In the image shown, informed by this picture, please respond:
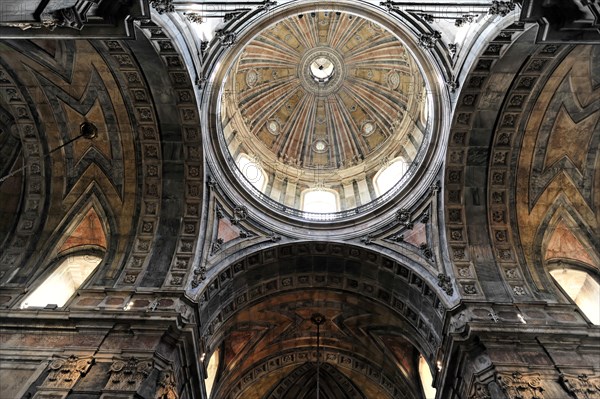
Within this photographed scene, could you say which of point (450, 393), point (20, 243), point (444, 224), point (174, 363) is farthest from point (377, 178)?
point (20, 243)

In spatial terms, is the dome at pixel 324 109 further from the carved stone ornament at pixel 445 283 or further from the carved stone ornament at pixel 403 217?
the carved stone ornament at pixel 445 283

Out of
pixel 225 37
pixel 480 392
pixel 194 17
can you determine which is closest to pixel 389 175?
pixel 225 37

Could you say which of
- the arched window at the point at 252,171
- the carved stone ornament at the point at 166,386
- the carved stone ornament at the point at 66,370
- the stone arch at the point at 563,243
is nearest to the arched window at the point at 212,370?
the carved stone ornament at the point at 166,386

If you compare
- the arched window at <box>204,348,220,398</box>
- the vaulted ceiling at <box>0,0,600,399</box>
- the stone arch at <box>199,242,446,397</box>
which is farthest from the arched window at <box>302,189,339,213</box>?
the arched window at <box>204,348,220,398</box>

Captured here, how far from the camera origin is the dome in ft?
74.5

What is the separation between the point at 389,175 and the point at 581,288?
33.3ft

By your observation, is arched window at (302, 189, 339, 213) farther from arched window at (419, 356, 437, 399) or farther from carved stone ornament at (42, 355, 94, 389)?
carved stone ornament at (42, 355, 94, 389)

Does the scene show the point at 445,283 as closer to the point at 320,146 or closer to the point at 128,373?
the point at 128,373

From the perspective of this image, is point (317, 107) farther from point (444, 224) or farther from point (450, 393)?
point (450, 393)

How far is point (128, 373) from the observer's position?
1112 cm

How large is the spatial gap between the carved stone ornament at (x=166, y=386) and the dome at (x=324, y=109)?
11138 millimetres

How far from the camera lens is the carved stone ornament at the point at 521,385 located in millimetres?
10828

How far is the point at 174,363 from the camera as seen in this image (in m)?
12.4

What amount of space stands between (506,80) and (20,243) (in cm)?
1888
